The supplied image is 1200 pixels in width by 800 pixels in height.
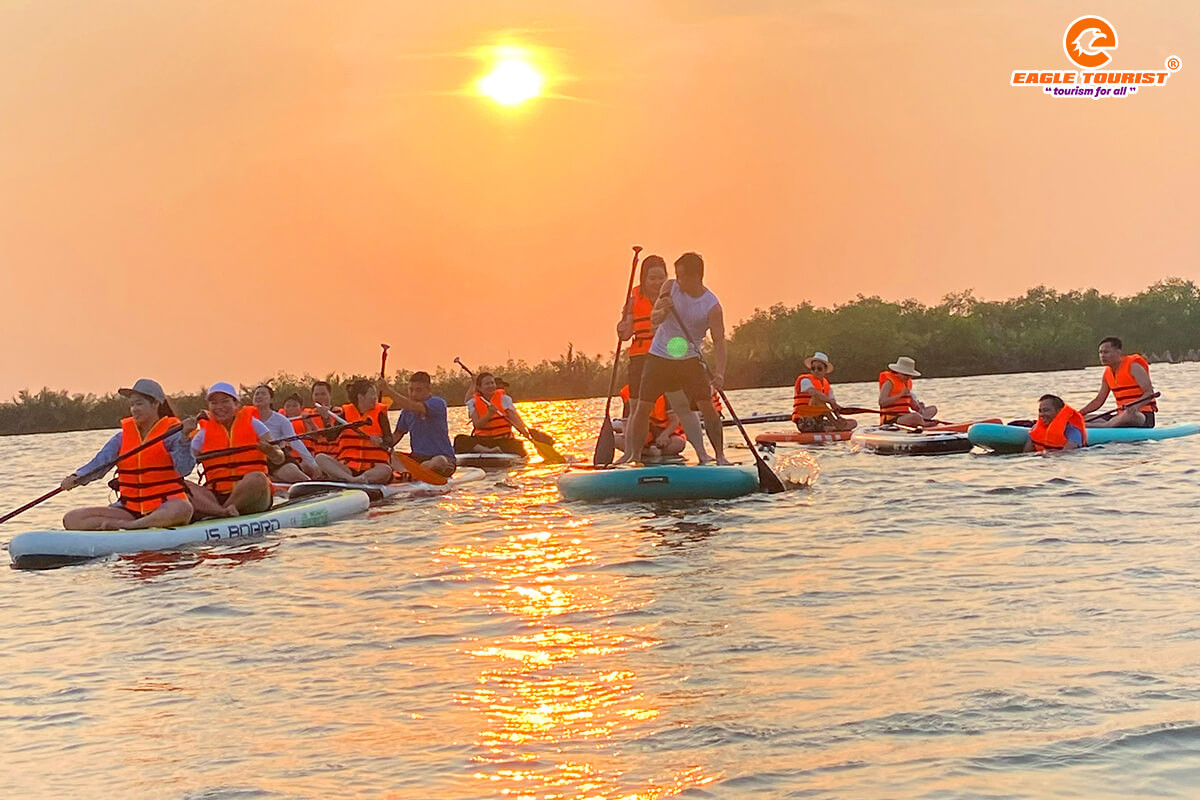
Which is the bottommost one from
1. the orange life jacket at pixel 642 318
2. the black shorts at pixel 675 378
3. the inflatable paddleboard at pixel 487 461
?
the inflatable paddleboard at pixel 487 461

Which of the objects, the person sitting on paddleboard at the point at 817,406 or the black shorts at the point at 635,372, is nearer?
the black shorts at the point at 635,372

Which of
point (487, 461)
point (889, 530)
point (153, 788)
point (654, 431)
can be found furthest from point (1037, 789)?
point (487, 461)

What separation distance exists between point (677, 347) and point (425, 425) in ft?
17.2

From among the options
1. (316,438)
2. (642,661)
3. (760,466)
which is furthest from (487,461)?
(642,661)

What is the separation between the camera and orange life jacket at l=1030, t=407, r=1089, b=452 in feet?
50.6

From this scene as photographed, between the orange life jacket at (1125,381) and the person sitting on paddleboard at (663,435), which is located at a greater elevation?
the orange life jacket at (1125,381)

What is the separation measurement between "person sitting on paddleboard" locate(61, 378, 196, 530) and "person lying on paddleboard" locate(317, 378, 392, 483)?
3564mm

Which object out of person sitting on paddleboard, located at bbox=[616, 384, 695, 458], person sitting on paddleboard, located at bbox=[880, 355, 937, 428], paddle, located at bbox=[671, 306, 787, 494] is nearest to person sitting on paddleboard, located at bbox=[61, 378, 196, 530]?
paddle, located at bbox=[671, 306, 787, 494]

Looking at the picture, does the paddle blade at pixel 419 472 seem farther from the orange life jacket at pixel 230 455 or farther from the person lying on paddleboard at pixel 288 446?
the orange life jacket at pixel 230 455

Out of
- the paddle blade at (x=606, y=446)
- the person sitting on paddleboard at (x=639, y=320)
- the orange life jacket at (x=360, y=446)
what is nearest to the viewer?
the person sitting on paddleboard at (x=639, y=320)

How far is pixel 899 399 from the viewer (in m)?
19.1

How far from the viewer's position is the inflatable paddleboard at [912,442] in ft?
55.3

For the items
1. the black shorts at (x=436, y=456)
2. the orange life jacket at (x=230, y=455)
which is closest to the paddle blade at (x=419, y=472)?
the black shorts at (x=436, y=456)

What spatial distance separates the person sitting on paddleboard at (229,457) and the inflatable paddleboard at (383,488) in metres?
1.54
